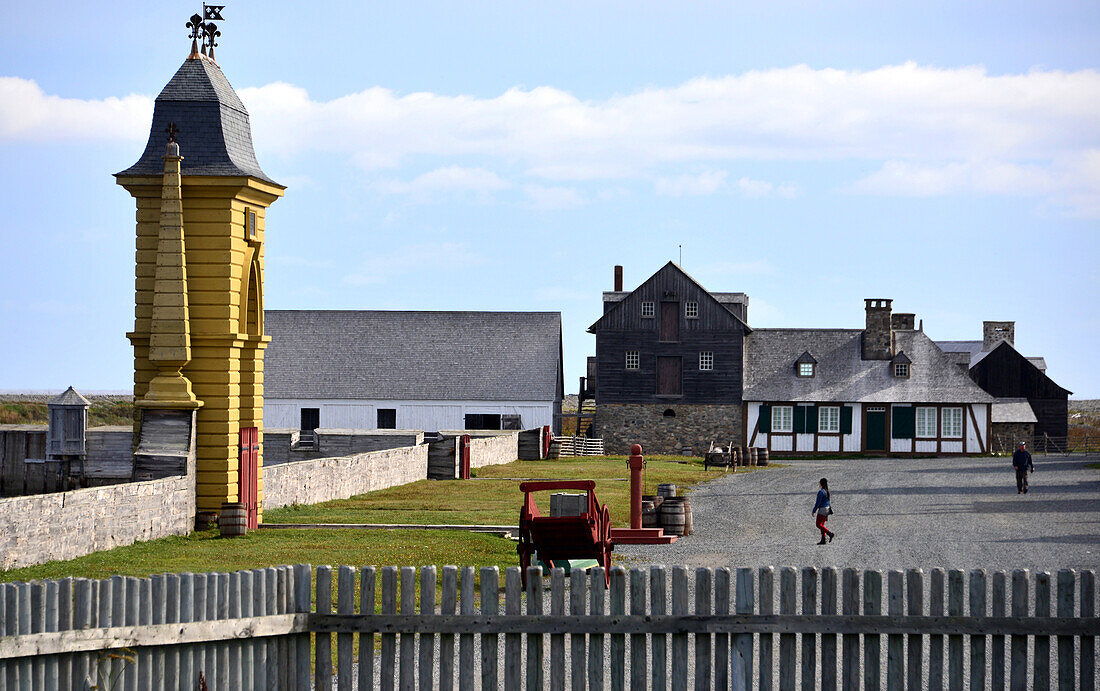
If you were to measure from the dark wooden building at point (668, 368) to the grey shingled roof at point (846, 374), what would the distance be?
1673 mm

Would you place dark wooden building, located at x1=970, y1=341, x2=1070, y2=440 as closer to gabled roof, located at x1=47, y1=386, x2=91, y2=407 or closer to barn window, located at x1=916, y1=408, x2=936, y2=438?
barn window, located at x1=916, y1=408, x2=936, y2=438

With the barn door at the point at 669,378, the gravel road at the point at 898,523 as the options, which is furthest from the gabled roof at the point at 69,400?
the barn door at the point at 669,378

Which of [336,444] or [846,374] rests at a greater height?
[846,374]

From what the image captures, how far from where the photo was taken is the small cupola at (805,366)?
2297 inches

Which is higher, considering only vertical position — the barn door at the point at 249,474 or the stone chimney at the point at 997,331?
the stone chimney at the point at 997,331

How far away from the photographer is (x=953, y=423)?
56844 millimetres

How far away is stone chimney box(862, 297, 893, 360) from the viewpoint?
5847cm

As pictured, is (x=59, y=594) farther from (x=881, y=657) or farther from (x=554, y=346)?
(x=554, y=346)

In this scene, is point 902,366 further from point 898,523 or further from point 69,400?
point 69,400

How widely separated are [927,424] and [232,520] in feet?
142

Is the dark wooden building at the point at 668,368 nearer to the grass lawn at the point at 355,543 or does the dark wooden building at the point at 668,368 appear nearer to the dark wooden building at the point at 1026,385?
the dark wooden building at the point at 1026,385

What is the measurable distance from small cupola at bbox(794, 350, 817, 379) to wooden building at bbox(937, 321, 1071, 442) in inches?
385

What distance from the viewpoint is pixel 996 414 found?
2447 inches

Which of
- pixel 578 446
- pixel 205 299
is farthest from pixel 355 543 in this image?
pixel 578 446
